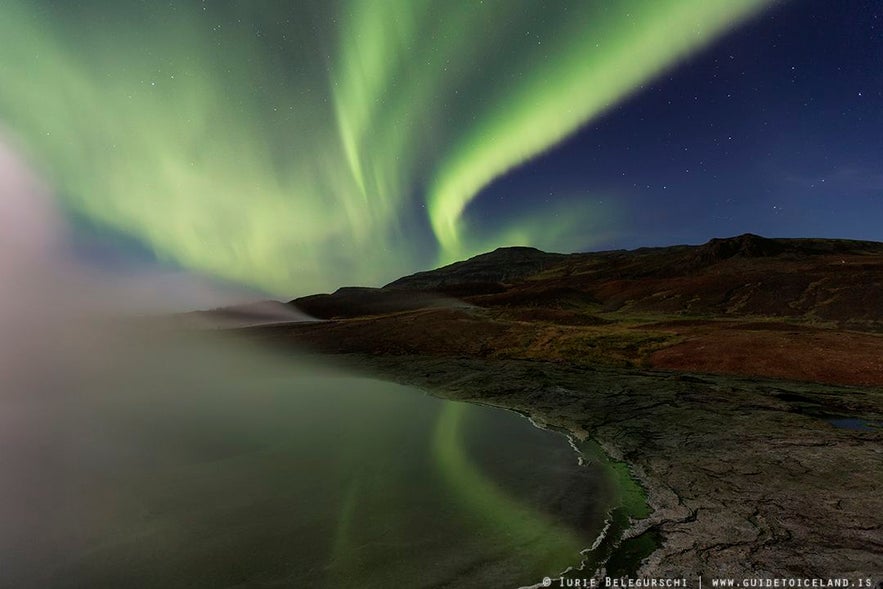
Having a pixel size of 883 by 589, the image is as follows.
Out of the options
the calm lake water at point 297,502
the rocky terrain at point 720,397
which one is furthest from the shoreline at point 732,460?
the calm lake water at point 297,502

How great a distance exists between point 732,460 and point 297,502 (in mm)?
15820

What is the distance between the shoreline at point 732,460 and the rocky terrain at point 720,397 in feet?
0.19

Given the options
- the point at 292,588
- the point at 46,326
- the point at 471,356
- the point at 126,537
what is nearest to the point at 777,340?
the point at 471,356

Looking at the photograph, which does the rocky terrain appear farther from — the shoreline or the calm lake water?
the calm lake water

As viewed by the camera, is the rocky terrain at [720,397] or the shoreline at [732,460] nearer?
the shoreline at [732,460]

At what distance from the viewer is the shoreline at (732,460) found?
9656 mm

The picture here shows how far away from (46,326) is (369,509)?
223 feet

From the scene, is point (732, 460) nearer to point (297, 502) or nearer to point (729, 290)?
point (297, 502)

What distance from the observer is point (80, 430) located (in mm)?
23375

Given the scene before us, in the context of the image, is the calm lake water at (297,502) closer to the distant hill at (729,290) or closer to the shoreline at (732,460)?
the shoreline at (732,460)

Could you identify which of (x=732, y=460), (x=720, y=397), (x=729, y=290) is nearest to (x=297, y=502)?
(x=732, y=460)

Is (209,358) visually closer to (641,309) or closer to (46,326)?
(46,326)

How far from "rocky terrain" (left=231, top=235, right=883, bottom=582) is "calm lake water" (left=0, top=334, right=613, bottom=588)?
2.98 meters

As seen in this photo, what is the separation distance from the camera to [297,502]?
13.6m
